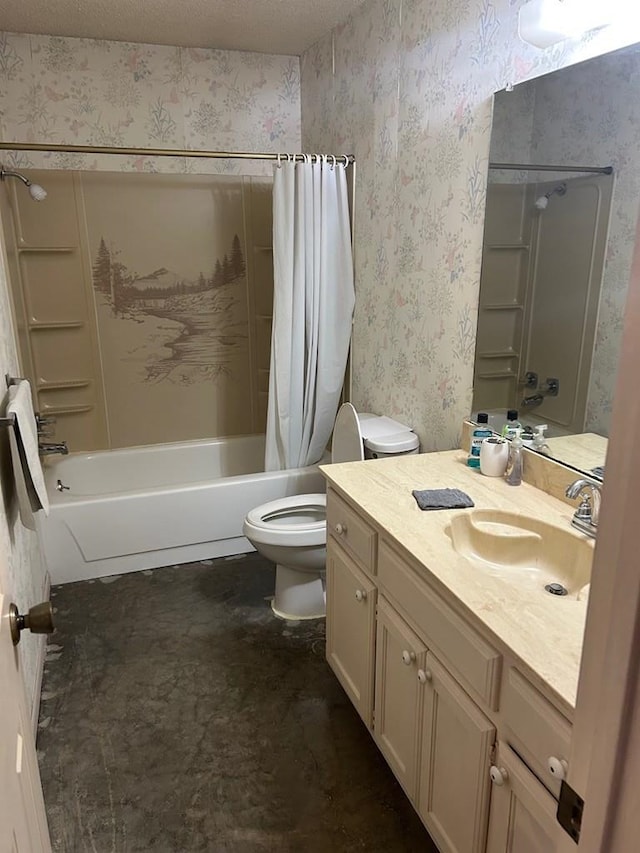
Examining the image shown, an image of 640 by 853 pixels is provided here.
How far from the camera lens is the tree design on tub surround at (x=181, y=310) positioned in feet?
11.4

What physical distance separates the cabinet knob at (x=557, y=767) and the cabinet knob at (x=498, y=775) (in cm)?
15

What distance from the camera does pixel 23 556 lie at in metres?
2.17

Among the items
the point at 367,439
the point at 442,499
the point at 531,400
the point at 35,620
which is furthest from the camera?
the point at 367,439

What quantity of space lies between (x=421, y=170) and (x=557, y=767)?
2046 mm

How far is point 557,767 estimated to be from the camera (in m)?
1.03

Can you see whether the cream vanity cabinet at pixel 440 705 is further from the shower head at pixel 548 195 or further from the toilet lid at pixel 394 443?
the shower head at pixel 548 195

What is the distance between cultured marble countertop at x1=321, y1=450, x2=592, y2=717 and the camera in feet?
3.65

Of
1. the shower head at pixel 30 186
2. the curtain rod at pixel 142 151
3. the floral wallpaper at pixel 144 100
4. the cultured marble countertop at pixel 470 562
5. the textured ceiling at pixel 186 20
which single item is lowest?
the cultured marble countertop at pixel 470 562

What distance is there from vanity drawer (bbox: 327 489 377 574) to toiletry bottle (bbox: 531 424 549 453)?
576mm

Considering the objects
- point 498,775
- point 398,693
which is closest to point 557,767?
point 498,775

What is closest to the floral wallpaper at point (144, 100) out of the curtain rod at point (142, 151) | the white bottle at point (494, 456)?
the curtain rod at point (142, 151)

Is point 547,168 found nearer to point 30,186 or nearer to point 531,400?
point 531,400

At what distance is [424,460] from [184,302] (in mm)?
2048

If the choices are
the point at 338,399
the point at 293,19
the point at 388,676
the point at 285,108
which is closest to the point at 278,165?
the point at 293,19
